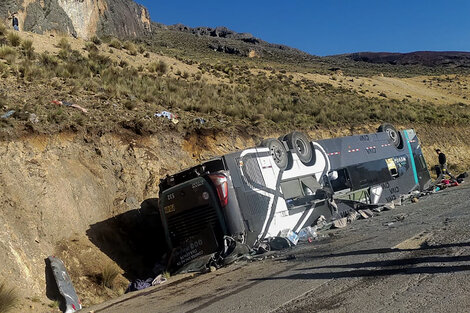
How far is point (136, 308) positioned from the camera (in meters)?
7.20

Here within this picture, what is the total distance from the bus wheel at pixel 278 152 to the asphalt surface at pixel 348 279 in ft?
7.09

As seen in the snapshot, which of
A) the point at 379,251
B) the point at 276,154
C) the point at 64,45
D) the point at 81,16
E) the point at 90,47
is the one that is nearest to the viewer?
the point at 379,251

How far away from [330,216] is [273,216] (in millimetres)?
2655

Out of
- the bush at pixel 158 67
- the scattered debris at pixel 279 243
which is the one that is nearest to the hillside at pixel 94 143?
the bush at pixel 158 67

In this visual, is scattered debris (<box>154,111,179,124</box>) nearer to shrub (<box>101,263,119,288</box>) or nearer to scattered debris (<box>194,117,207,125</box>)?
scattered debris (<box>194,117,207,125</box>)

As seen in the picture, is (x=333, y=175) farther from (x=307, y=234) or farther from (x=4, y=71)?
(x=4, y=71)

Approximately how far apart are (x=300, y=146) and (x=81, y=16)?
41.1m

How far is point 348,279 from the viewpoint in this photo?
638cm

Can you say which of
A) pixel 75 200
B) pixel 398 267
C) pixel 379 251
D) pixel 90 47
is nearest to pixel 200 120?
pixel 75 200

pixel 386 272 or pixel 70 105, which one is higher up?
pixel 70 105

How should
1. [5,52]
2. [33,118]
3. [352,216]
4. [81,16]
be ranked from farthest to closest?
1. [81,16]
2. [5,52]
3. [352,216]
4. [33,118]

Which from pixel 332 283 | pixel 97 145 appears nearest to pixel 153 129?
pixel 97 145

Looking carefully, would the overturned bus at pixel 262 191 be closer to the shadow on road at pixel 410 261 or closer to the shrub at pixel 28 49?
the shadow on road at pixel 410 261

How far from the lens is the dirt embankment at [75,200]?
29.5 ft
